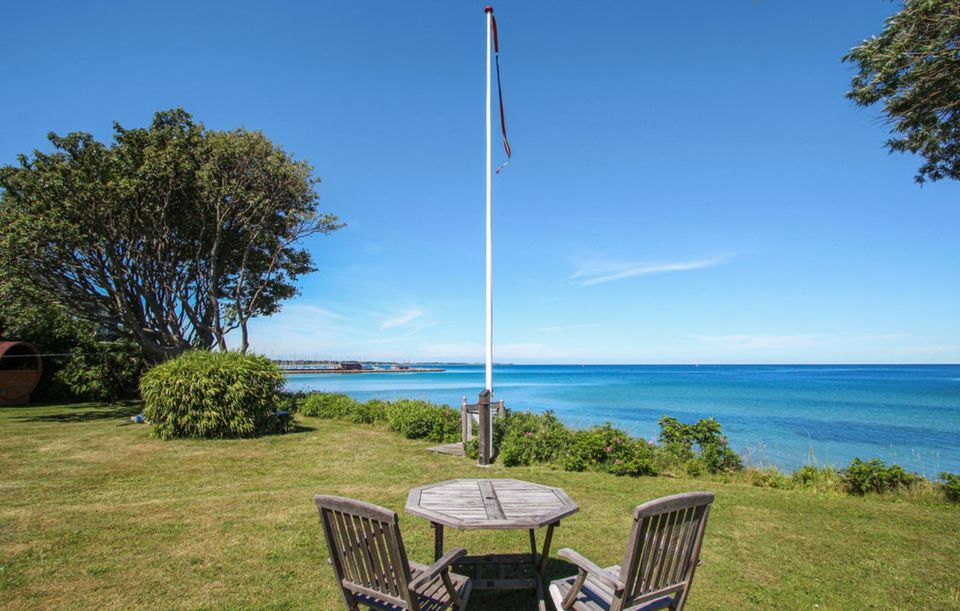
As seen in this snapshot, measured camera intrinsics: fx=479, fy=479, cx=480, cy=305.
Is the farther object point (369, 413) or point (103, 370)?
point (103, 370)

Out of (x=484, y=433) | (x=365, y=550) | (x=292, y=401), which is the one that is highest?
(x=365, y=550)

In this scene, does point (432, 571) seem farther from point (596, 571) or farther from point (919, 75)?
point (919, 75)

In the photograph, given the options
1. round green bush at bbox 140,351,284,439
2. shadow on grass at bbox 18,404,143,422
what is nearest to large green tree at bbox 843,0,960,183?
round green bush at bbox 140,351,284,439

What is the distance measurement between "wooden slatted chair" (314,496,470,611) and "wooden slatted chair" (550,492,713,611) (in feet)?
2.69

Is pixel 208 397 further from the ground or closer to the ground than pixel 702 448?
further from the ground

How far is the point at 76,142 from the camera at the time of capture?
15148mm

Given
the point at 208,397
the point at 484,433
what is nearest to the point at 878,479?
the point at 484,433

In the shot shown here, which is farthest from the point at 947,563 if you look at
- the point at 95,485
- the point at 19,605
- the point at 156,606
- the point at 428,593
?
the point at 95,485

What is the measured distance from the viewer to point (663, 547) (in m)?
2.84

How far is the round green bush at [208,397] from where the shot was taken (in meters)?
11.7

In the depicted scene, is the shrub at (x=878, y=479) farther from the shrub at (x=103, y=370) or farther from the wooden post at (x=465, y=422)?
the shrub at (x=103, y=370)

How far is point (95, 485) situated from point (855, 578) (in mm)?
9906

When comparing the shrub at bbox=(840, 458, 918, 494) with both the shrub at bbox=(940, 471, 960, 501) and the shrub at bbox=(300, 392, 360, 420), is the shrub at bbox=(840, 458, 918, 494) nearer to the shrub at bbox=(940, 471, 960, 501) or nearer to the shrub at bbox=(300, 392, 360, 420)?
the shrub at bbox=(940, 471, 960, 501)

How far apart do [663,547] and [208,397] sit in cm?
1190
